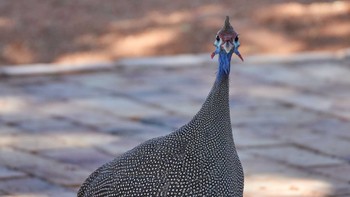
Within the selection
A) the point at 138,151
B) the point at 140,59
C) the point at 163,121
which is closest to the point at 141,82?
the point at 140,59

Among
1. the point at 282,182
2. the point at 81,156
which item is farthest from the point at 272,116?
the point at 81,156

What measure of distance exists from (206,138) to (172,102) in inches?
123

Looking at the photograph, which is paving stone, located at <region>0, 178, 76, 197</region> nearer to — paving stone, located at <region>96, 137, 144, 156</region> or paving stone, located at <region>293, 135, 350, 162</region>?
paving stone, located at <region>96, 137, 144, 156</region>

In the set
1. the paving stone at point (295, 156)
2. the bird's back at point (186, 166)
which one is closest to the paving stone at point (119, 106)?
the paving stone at point (295, 156)

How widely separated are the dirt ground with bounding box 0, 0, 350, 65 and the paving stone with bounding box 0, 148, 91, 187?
252 centimetres

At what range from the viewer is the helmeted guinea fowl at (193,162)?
3.99 m

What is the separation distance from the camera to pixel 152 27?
909 centimetres

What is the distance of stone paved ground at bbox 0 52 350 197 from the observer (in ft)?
18.3

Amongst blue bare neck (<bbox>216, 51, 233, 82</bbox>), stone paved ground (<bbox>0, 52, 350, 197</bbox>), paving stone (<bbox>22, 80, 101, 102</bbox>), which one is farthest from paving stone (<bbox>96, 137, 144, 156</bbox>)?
blue bare neck (<bbox>216, 51, 233, 82</bbox>)

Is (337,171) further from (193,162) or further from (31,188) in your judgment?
(193,162)

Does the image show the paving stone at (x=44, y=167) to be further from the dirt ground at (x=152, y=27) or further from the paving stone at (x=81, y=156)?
the dirt ground at (x=152, y=27)

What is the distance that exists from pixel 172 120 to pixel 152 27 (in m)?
2.47

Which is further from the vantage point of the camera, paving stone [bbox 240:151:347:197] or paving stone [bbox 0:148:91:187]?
paving stone [bbox 0:148:91:187]

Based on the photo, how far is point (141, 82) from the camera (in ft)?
25.5
